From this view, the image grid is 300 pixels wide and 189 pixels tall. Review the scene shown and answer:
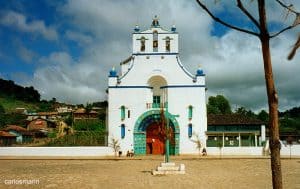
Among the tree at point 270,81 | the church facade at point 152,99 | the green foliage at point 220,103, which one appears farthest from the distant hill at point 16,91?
the tree at point 270,81

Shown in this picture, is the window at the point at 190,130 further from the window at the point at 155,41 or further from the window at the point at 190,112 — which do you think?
the window at the point at 155,41

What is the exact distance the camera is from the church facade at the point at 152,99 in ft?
118

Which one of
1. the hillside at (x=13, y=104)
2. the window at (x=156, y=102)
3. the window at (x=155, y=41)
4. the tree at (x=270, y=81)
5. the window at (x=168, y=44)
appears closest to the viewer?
the tree at (x=270, y=81)

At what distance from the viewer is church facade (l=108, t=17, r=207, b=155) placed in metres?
35.8

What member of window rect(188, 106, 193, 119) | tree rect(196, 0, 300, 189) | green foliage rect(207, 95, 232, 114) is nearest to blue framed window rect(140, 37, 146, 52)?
window rect(188, 106, 193, 119)

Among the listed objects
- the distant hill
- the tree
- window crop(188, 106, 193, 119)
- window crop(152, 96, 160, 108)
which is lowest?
the tree

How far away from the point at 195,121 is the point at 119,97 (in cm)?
678

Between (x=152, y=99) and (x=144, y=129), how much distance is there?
291 cm

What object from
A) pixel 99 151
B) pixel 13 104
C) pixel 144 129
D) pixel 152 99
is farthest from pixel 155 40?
pixel 13 104

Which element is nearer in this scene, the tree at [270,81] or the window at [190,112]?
the tree at [270,81]

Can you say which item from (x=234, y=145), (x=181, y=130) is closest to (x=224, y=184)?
(x=181, y=130)

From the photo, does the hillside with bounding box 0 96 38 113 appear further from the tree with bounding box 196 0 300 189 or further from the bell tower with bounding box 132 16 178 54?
the tree with bounding box 196 0 300 189

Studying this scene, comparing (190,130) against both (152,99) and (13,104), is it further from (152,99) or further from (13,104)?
(13,104)

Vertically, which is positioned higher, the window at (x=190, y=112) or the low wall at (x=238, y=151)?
the window at (x=190, y=112)
